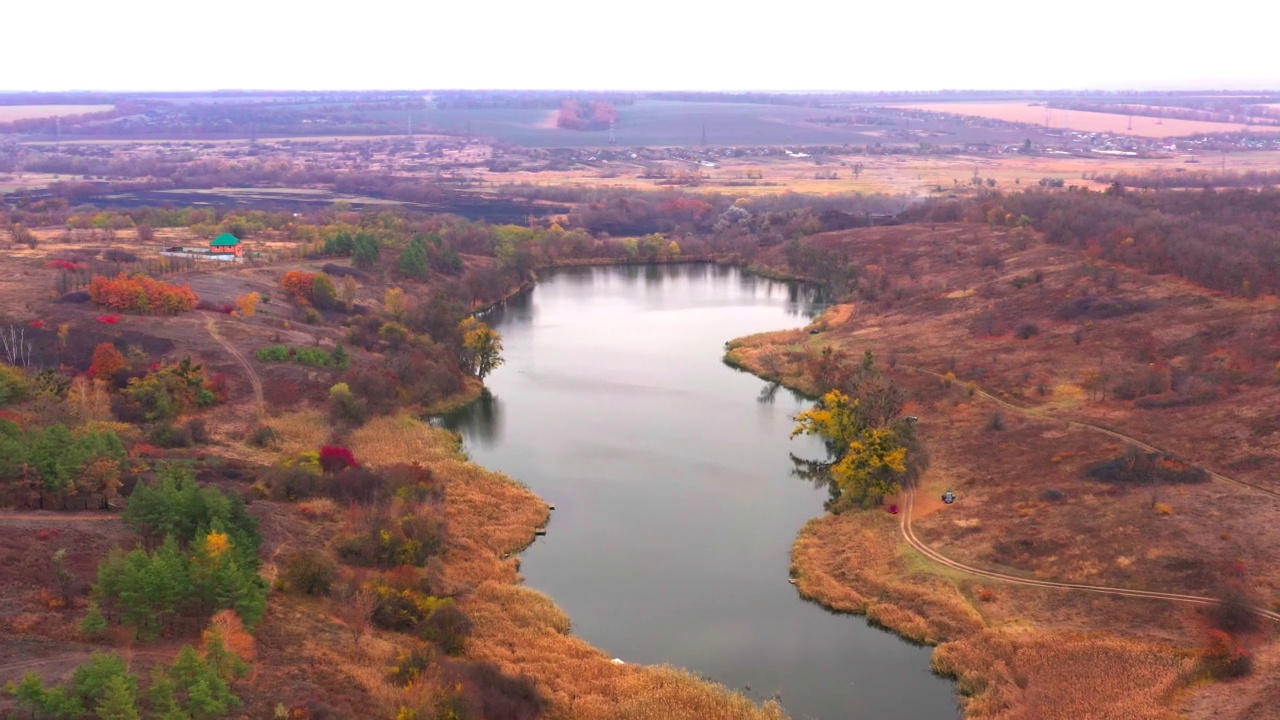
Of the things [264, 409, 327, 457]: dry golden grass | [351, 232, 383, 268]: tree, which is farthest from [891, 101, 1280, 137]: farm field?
[264, 409, 327, 457]: dry golden grass

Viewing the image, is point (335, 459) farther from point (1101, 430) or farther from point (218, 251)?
point (218, 251)

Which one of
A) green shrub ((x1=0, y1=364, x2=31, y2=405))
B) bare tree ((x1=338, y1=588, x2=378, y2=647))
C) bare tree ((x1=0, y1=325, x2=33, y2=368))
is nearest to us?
bare tree ((x1=338, y1=588, x2=378, y2=647))

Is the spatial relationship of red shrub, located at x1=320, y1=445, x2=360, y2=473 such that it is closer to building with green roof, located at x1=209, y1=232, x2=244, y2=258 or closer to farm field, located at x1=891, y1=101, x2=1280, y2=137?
building with green roof, located at x1=209, y1=232, x2=244, y2=258

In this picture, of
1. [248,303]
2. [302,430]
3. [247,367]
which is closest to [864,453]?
[302,430]

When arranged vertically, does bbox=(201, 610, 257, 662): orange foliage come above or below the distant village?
below

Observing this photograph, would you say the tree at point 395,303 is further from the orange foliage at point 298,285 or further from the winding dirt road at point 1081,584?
the winding dirt road at point 1081,584

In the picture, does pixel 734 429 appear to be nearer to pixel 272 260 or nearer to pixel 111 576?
pixel 111 576

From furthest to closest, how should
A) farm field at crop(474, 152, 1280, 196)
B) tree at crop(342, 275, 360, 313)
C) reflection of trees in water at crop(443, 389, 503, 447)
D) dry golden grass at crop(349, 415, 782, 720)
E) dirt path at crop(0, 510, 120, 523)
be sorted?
farm field at crop(474, 152, 1280, 196), tree at crop(342, 275, 360, 313), reflection of trees in water at crop(443, 389, 503, 447), dirt path at crop(0, 510, 120, 523), dry golden grass at crop(349, 415, 782, 720)

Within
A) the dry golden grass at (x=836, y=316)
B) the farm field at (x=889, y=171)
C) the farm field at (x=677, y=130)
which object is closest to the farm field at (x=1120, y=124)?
the farm field at (x=889, y=171)
